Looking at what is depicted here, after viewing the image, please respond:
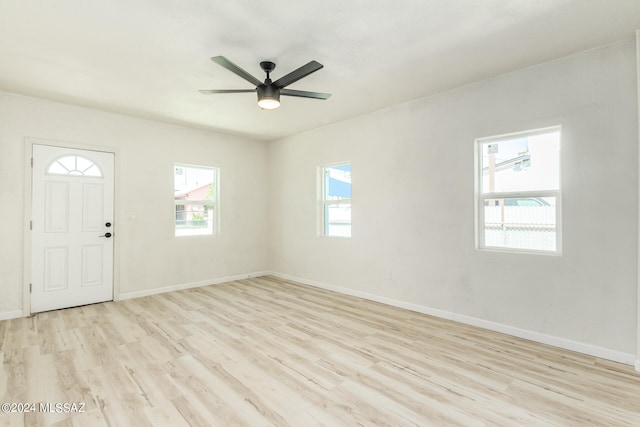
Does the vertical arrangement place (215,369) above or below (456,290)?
below

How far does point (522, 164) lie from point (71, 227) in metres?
5.65

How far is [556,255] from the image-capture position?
118 inches

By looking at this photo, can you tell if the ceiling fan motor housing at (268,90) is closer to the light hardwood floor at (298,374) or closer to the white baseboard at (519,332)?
the light hardwood floor at (298,374)

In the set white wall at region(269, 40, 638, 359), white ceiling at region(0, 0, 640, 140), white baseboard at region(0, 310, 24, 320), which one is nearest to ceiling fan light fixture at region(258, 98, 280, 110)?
white ceiling at region(0, 0, 640, 140)

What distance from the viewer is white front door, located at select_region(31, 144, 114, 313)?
159 inches

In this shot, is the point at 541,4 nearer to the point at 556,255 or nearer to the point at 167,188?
the point at 556,255

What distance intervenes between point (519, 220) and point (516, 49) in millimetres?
1673

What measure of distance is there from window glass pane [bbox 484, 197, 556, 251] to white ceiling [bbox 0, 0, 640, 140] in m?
1.39

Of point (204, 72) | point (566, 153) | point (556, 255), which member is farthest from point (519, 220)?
point (204, 72)

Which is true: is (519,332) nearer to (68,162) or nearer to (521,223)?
(521,223)

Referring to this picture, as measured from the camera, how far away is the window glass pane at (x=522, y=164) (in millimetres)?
3117

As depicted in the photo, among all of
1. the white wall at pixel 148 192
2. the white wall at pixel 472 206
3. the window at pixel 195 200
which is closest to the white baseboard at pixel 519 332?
the white wall at pixel 472 206

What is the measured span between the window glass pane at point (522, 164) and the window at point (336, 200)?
2.08 meters

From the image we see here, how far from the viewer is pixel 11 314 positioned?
3814 mm
